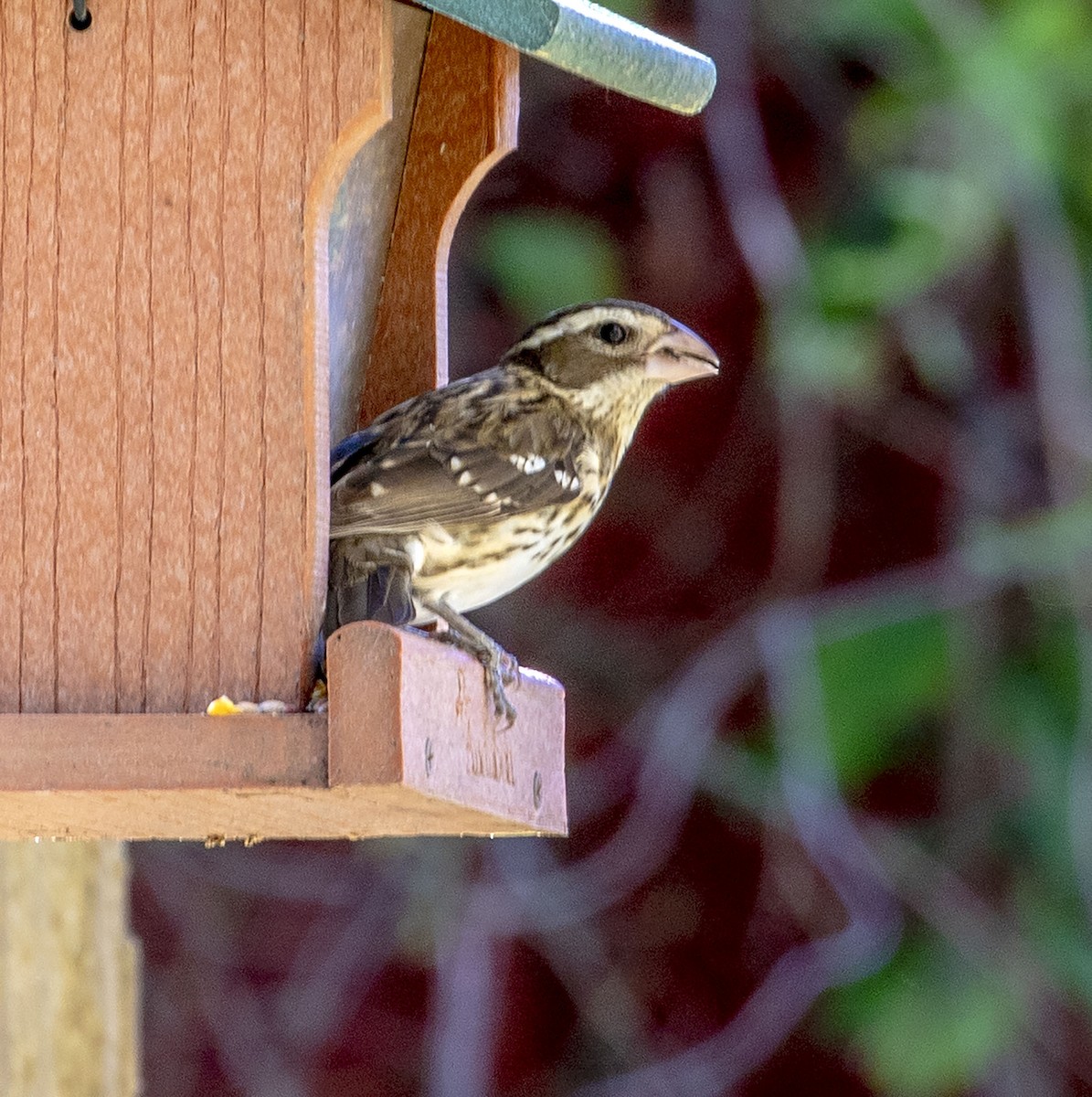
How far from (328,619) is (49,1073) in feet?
4.85

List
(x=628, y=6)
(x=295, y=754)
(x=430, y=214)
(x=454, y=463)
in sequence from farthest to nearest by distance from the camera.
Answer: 1. (x=628, y=6)
2. (x=430, y=214)
3. (x=454, y=463)
4. (x=295, y=754)

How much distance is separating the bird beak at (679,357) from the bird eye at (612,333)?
5 centimetres

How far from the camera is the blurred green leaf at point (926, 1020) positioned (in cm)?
441

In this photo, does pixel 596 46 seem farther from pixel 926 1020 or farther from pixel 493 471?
pixel 926 1020

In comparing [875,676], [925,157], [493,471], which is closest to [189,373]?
[493,471]

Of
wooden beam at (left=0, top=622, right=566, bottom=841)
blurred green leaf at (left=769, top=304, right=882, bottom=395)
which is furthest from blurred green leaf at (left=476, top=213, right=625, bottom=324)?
wooden beam at (left=0, top=622, right=566, bottom=841)

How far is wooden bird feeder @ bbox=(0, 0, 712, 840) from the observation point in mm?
2311

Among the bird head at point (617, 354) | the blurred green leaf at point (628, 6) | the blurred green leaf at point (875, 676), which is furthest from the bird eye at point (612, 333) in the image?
the blurred green leaf at point (875, 676)

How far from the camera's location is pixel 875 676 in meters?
4.57

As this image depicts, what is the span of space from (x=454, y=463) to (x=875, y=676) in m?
2.04

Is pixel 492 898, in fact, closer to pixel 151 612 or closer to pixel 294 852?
pixel 294 852

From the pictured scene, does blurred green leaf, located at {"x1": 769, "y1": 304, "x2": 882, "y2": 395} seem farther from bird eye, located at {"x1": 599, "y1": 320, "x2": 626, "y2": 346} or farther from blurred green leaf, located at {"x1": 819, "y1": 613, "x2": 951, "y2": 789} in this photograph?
bird eye, located at {"x1": 599, "y1": 320, "x2": 626, "y2": 346}

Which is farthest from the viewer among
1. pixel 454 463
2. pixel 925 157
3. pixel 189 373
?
pixel 925 157

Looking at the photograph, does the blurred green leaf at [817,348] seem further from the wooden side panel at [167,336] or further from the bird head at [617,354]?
the wooden side panel at [167,336]
